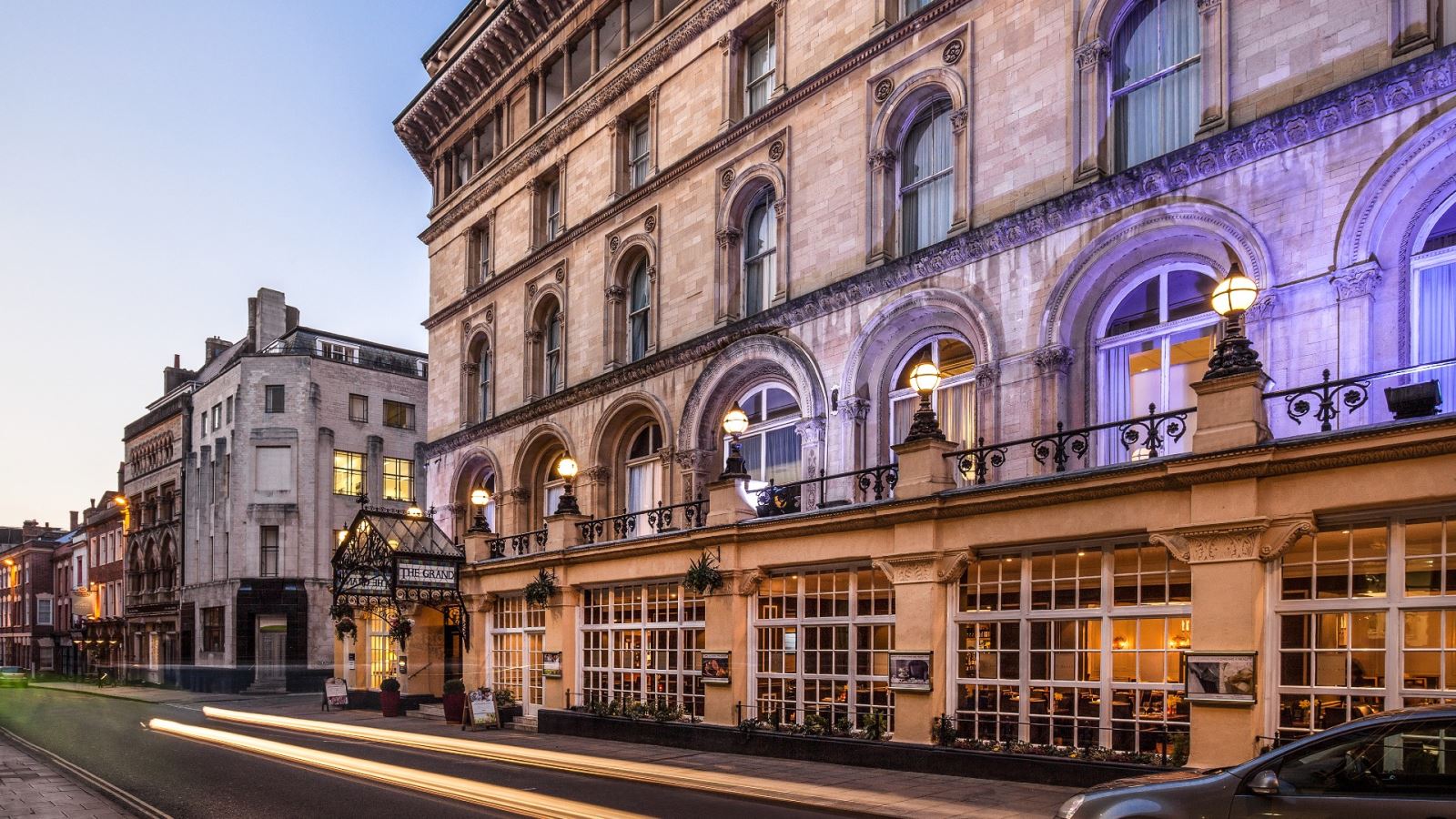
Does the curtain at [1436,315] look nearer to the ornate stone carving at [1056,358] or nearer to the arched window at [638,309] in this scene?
the ornate stone carving at [1056,358]

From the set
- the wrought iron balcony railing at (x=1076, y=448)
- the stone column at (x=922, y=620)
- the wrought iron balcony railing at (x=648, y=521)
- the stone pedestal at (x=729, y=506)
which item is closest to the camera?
the wrought iron balcony railing at (x=1076, y=448)

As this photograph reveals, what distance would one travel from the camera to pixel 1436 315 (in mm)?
14086

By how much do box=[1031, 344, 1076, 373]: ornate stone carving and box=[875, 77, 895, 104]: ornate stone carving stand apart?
21.6 ft

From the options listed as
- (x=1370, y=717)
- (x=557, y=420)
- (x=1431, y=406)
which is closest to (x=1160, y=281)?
(x=1431, y=406)

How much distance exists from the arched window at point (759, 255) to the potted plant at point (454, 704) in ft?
41.0

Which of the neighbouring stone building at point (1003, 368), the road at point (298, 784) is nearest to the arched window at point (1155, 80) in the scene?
the neighbouring stone building at point (1003, 368)

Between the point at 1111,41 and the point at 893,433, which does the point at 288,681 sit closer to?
the point at 893,433

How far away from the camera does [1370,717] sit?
7820mm

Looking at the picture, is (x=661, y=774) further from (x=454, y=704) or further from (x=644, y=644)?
(x=454, y=704)

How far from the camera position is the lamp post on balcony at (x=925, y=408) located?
17234mm

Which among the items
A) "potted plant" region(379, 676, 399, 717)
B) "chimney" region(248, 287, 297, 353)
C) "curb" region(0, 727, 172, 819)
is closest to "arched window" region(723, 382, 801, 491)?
"curb" region(0, 727, 172, 819)

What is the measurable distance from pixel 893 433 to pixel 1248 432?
8.92 m

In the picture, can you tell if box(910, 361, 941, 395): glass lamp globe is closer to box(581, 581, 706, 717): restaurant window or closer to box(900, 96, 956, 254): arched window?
box(900, 96, 956, 254): arched window

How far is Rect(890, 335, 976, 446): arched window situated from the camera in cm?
2014
